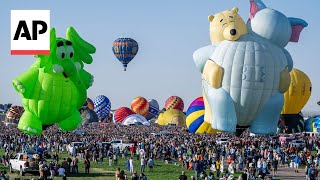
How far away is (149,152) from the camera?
29.8m

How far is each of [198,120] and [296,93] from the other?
7268 mm

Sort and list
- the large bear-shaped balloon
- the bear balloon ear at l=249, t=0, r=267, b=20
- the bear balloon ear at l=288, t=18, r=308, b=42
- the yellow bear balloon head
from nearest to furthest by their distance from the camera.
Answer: the large bear-shaped balloon < the yellow bear balloon head < the bear balloon ear at l=249, t=0, r=267, b=20 < the bear balloon ear at l=288, t=18, r=308, b=42

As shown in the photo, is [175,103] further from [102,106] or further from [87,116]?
[87,116]

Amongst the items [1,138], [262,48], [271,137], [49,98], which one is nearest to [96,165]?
[49,98]

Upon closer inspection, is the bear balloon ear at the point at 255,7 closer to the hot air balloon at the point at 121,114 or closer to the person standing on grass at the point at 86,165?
the person standing on grass at the point at 86,165

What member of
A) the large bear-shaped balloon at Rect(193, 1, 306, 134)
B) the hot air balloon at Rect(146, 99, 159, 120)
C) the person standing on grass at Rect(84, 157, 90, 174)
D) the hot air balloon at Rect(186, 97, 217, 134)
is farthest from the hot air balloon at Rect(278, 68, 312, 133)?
the hot air balloon at Rect(146, 99, 159, 120)

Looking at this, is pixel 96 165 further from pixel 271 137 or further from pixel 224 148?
pixel 271 137

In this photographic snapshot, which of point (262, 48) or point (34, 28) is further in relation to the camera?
point (262, 48)

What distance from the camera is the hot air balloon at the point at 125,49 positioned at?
225 ft

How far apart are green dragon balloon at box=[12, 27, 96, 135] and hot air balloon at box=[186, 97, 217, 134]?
10.4m

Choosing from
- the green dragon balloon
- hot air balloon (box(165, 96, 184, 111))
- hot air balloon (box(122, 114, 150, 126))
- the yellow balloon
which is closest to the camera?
the green dragon balloon

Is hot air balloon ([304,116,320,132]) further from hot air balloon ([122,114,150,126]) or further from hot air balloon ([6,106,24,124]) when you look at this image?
hot air balloon ([6,106,24,124])

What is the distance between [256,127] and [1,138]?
16.6 m

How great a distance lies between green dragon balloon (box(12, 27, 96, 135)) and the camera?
101 ft
